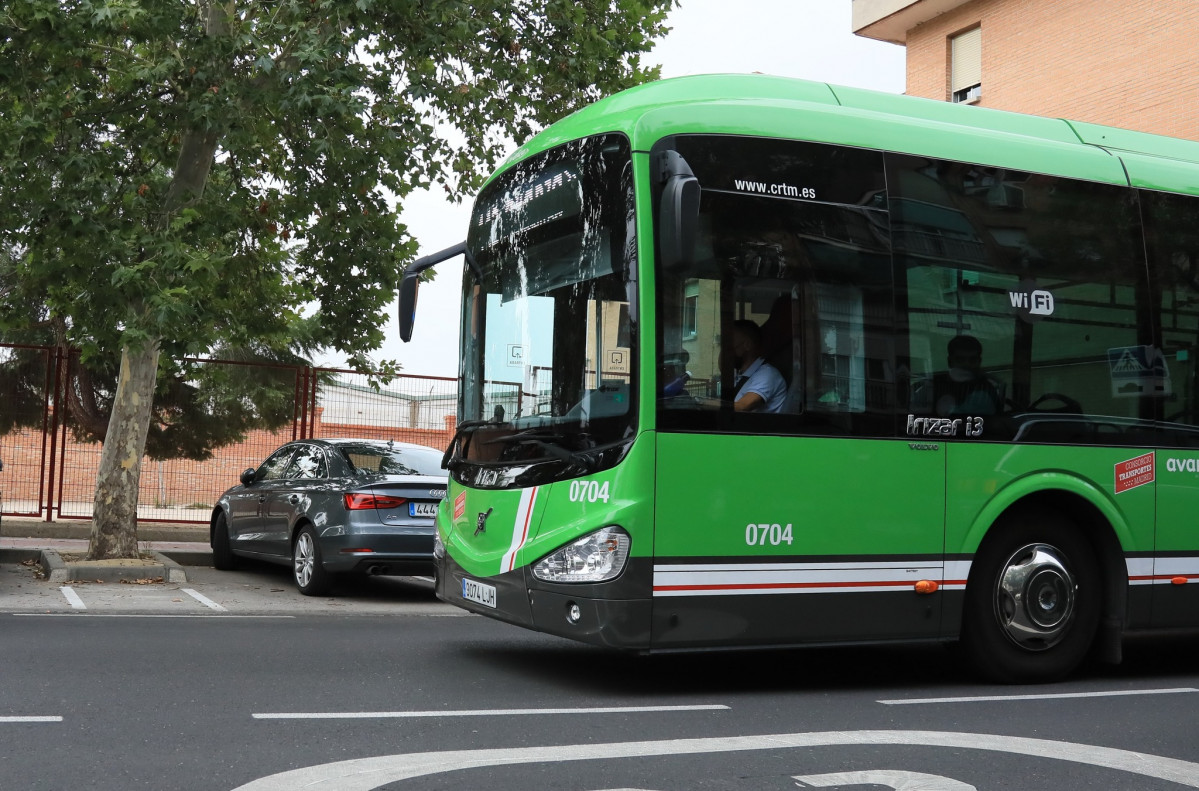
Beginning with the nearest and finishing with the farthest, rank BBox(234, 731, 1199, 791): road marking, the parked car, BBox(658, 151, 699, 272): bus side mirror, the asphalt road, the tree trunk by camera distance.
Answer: BBox(234, 731, 1199, 791): road marking
the asphalt road
BBox(658, 151, 699, 272): bus side mirror
the parked car
the tree trunk

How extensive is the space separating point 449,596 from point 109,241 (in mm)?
5919

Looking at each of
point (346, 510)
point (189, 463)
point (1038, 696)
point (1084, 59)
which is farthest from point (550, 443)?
point (1084, 59)

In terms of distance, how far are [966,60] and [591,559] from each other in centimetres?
2180

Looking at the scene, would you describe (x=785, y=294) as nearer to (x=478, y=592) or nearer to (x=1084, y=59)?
(x=478, y=592)

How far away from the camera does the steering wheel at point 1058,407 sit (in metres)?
7.70

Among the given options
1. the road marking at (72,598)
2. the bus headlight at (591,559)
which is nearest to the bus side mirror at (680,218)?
the bus headlight at (591,559)

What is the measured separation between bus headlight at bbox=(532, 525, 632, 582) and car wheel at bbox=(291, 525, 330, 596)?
557cm

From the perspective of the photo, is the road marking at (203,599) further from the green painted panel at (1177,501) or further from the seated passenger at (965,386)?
the green painted panel at (1177,501)

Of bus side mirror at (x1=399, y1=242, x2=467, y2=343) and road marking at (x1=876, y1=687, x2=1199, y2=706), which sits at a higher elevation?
bus side mirror at (x1=399, y1=242, x2=467, y2=343)

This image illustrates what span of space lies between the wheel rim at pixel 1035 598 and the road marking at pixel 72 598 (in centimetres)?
745

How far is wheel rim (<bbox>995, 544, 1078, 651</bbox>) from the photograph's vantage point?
7.61m

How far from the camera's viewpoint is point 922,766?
5.30 meters

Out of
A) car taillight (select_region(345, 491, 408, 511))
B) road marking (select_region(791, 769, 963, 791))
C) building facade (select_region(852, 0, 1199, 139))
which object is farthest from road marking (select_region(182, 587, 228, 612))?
building facade (select_region(852, 0, 1199, 139))

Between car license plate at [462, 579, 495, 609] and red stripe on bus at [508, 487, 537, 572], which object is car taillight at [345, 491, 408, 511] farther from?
red stripe on bus at [508, 487, 537, 572]
